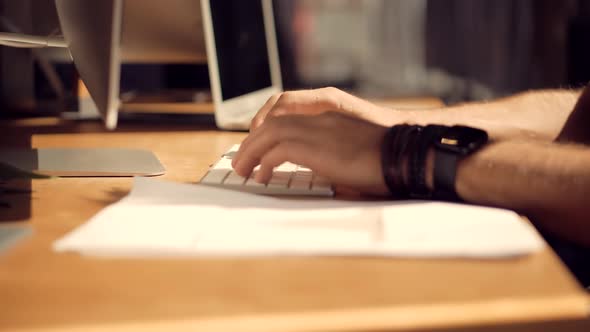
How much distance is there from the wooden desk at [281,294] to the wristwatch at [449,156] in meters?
0.20

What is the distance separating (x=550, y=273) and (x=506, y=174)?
0.23 meters

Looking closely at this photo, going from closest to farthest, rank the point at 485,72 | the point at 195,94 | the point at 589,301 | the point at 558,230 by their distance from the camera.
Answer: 1. the point at 589,301
2. the point at 558,230
3. the point at 195,94
4. the point at 485,72

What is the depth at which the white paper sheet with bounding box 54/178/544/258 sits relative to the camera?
471mm

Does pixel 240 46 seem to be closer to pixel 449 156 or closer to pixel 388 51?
pixel 449 156

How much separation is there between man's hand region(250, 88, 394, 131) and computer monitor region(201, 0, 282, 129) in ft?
1.09

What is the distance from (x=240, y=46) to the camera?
1.51m

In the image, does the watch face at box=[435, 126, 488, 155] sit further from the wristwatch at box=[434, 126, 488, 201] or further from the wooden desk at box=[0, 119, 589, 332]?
the wooden desk at box=[0, 119, 589, 332]

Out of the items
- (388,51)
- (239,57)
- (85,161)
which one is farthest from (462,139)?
(388,51)

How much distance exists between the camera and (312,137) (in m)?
0.71

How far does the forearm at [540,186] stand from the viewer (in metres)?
0.64

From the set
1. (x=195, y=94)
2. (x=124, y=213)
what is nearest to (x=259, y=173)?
(x=124, y=213)

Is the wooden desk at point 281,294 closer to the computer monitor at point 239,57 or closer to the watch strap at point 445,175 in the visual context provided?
the watch strap at point 445,175

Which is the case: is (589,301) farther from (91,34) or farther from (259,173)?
(91,34)

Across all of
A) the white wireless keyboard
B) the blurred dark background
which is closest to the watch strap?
the white wireless keyboard
